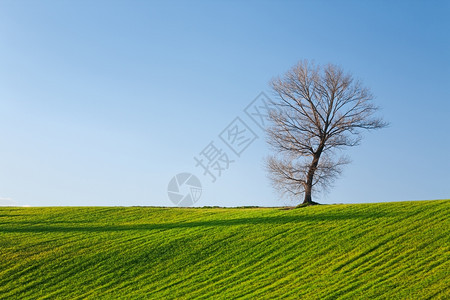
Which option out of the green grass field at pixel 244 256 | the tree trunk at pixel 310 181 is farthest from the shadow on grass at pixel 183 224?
the tree trunk at pixel 310 181

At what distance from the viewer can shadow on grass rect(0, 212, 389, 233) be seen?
29.2 m

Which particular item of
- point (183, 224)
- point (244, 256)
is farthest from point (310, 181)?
point (244, 256)

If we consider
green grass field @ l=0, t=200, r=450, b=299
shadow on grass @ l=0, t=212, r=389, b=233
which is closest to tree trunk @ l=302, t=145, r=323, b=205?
green grass field @ l=0, t=200, r=450, b=299

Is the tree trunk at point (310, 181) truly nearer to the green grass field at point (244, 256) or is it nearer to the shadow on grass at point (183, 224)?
the green grass field at point (244, 256)

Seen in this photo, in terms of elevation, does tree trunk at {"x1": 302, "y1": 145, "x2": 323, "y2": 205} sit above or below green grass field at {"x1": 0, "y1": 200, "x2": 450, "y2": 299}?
above

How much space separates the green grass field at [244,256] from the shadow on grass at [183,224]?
72 millimetres

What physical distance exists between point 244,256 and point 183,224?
8585mm

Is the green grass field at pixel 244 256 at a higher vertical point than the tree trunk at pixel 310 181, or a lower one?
lower

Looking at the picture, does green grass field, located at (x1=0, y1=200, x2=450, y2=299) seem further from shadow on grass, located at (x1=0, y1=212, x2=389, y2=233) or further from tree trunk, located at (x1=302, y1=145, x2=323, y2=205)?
tree trunk, located at (x1=302, y1=145, x2=323, y2=205)

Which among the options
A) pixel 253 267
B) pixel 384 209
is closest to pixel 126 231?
pixel 253 267

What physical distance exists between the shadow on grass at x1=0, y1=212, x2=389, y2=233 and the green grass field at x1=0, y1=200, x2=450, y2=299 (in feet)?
0.24

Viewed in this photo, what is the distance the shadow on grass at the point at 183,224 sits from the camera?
29.2 meters

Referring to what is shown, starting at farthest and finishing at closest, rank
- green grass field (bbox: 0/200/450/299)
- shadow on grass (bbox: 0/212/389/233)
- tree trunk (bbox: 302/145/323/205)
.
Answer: tree trunk (bbox: 302/145/323/205), shadow on grass (bbox: 0/212/389/233), green grass field (bbox: 0/200/450/299)

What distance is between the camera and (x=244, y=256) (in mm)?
23688
